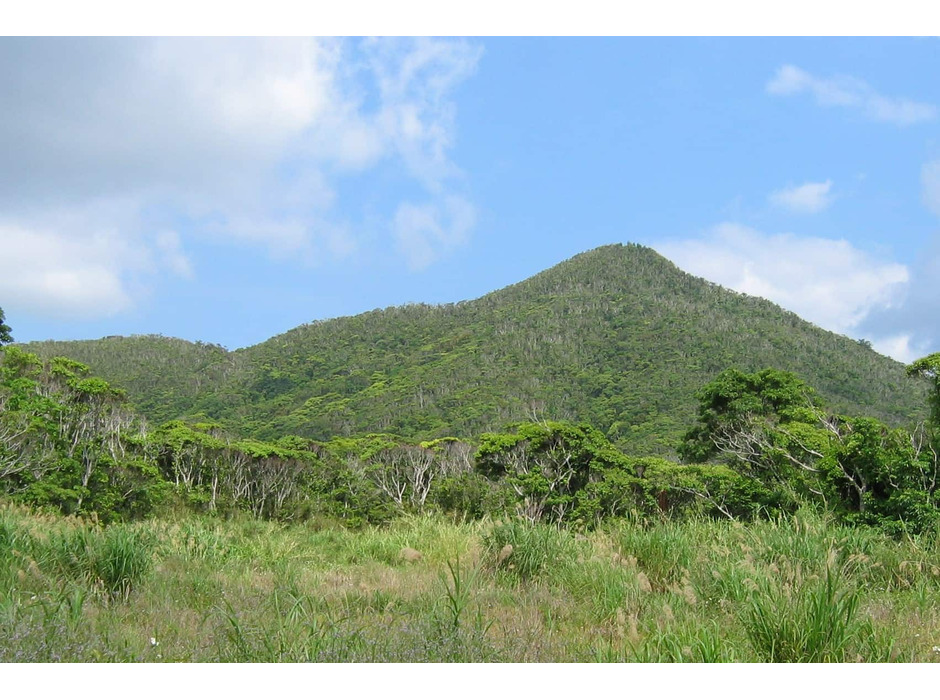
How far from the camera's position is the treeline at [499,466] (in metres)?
11.6

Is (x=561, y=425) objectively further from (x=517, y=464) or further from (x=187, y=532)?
(x=187, y=532)

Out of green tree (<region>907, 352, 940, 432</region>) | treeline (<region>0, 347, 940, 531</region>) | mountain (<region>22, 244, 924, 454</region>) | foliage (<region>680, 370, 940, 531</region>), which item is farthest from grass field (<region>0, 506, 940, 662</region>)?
mountain (<region>22, 244, 924, 454</region>)

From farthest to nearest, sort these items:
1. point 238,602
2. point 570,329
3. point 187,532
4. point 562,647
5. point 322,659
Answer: point 570,329
point 187,532
point 238,602
point 562,647
point 322,659

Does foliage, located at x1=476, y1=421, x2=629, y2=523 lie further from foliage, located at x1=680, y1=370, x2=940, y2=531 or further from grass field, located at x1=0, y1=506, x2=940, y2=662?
grass field, located at x1=0, y1=506, x2=940, y2=662

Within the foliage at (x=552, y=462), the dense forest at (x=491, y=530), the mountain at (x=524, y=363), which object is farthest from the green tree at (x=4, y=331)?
the mountain at (x=524, y=363)

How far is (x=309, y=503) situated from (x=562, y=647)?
28814mm

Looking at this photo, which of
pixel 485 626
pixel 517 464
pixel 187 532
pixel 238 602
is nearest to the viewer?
pixel 485 626

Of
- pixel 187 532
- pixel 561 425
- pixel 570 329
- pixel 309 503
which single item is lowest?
pixel 309 503

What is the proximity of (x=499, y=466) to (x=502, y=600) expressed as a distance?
20270 millimetres

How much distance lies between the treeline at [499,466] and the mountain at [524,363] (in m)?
19.5

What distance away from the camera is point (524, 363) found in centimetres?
8525

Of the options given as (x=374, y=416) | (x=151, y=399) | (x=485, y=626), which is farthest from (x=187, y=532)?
(x=151, y=399)

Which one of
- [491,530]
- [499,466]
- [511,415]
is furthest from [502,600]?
[511,415]

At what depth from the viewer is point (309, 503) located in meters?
30.9
